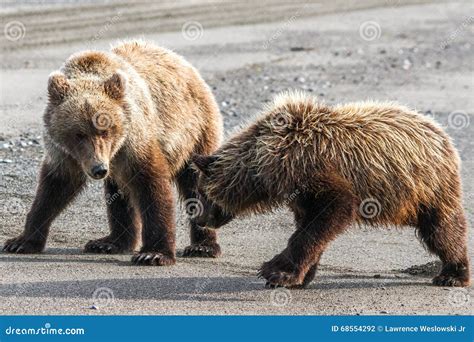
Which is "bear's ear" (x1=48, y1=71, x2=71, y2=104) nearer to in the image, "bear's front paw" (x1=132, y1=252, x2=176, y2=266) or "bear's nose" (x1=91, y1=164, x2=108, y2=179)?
"bear's nose" (x1=91, y1=164, x2=108, y2=179)

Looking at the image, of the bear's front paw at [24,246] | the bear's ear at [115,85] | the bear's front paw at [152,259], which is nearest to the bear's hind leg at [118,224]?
the bear's front paw at [24,246]

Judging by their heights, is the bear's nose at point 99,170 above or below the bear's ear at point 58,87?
below

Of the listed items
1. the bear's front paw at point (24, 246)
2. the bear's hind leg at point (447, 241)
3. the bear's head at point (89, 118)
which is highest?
the bear's head at point (89, 118)

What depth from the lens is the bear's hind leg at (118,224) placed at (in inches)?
421

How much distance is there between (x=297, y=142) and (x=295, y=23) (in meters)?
18.1

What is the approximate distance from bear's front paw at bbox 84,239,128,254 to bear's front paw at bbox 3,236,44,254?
476 millimetres

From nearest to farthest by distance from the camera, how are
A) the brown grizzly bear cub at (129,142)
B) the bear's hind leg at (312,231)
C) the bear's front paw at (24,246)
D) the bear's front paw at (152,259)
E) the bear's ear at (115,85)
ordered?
the bear's hind leg at (312,231)
the brown grizzly bear cub at (129,142)
the bear's ear at (115,85)
the bear's front paw at (152,259)
the bear's front paw at (24,246)

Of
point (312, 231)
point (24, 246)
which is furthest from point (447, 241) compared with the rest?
point (24, 246)

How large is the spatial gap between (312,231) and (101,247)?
2565mm

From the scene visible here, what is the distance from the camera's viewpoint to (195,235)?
10.8 m

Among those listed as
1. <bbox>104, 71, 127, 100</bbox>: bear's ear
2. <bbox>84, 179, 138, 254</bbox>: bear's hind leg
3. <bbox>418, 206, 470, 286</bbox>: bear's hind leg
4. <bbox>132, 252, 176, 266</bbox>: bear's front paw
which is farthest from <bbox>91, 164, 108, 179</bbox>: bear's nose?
<bbox>418, 206, 470, 286</bbox>: bear's hind leg

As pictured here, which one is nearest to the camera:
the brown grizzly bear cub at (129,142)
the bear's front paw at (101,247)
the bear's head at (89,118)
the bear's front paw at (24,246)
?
the bear's head at (89,118)

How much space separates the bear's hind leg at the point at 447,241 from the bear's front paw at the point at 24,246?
3377 mm

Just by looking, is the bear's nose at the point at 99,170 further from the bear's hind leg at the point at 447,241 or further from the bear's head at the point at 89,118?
the bear's hind leg at the point at 447,241
